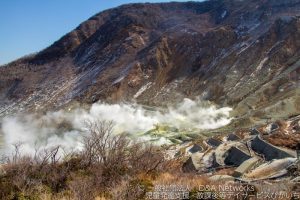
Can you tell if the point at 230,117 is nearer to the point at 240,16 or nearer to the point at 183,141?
the point at 183,141

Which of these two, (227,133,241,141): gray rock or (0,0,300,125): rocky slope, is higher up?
(0,0,300,125): rocky slope

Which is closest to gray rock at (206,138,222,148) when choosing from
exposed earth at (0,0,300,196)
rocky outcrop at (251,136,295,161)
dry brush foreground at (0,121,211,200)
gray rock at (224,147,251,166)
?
exposed earth at (0,0,300,196)

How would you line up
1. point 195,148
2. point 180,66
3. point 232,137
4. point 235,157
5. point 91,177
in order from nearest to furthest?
point 91,177
point 235,157
point 195,148
point 232,137
point 180,66

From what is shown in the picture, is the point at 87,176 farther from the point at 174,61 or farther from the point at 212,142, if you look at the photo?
the point at 174,61

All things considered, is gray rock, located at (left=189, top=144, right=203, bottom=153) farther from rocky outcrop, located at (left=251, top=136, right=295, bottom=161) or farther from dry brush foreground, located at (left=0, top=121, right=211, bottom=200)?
dry brush foreground, located at (left=0, top=121, right=211, bottom=200)

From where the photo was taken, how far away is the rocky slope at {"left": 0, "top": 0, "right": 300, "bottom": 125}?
74062 mm

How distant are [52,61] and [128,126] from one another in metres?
51.5

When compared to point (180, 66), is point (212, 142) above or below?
below

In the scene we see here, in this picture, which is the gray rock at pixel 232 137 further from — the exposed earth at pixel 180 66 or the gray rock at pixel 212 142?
the gray rock at pixel 212 142

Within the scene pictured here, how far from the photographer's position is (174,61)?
9512 cm

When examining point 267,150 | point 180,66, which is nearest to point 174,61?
point 180,66

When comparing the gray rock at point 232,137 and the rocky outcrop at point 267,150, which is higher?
the gray rock at point 232,137

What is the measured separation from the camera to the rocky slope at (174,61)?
7406 cm

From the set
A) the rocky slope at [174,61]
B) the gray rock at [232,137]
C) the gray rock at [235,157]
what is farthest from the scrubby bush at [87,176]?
the rocky slope at [174,61]
